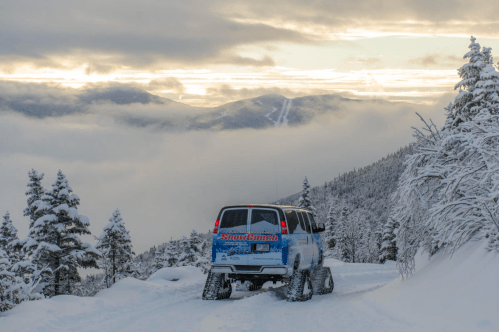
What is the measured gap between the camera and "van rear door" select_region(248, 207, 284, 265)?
473 inches

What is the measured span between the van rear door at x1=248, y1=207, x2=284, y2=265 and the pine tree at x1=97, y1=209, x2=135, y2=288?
34036 millimetres

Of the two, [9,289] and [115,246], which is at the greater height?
[9,289]

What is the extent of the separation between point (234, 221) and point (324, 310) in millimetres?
3298

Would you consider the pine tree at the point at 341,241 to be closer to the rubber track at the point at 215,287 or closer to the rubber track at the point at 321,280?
the rubber track at the point at 321,280

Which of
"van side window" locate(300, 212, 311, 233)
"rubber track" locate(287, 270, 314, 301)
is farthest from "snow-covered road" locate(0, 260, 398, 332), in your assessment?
"van side window" locate(300, 212, 311, 233)

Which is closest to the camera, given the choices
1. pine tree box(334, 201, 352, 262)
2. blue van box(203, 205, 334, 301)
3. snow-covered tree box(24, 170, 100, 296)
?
blue van box(203, 205, 334, 301)

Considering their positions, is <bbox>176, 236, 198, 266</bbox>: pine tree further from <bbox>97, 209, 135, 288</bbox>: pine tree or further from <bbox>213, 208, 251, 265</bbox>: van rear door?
<bbox>213, 208, 251, 265</bbox>: van rear door

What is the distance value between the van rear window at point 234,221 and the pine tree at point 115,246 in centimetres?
3341

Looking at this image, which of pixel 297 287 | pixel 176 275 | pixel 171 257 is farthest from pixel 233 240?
pixel 171 257

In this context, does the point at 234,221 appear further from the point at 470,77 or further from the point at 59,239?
the point at 470,77

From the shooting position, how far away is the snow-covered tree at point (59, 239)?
27.1 m

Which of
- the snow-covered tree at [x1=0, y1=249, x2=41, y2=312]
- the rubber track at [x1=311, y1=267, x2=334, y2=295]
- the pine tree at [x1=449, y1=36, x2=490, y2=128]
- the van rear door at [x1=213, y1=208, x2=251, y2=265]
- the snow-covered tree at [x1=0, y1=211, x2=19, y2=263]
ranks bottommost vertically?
the snow-covered tree at [x1=0, y1=211, x2=19, y2=263]

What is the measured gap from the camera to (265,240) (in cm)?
1212

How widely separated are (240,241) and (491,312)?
6.26 m
